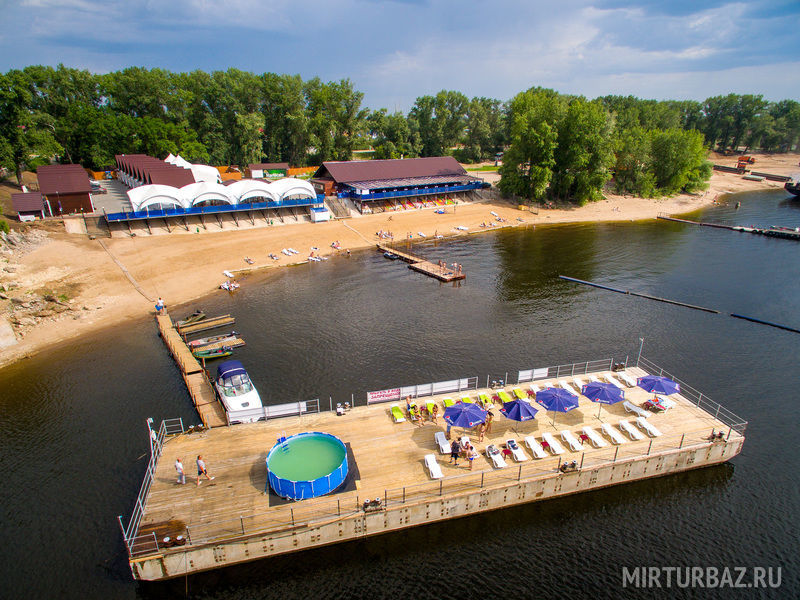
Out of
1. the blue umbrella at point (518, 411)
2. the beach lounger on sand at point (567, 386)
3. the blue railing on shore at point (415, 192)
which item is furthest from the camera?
the blue railing on shore at point (415, 192)

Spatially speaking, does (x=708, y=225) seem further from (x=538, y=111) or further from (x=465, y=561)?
(x=465, y=561)

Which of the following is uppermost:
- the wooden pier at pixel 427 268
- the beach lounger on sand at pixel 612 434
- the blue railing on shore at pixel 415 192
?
the blue railing on shore at pixel 415 192

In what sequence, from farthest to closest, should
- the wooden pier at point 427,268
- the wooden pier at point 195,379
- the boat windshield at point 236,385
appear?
the wooden pier at point 427,268 → the boat windshield at point 236,385 → the wooden pier at point 195,379

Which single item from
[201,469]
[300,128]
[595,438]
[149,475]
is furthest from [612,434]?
[300,128]

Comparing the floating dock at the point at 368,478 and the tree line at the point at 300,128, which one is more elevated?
the tree line at the point at 300,128

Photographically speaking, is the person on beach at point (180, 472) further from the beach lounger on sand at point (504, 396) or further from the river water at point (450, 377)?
the beach lounger on sand at point (504, 396)

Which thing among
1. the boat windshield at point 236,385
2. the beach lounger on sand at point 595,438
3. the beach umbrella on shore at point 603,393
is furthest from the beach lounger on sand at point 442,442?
the boat windshield at point 236,385
